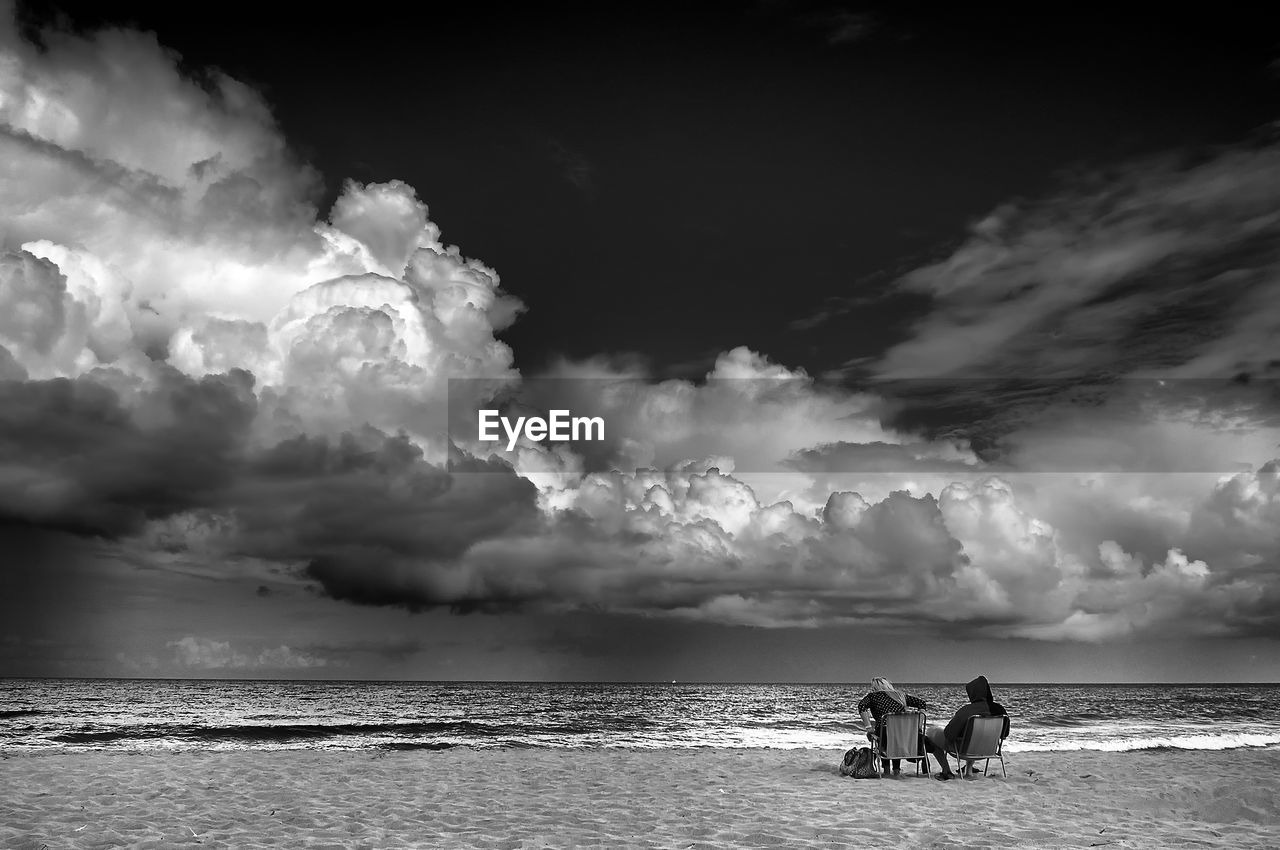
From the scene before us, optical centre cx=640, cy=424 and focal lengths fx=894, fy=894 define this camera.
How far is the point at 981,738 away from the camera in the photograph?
13398 mm

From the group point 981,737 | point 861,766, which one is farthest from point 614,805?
point 981,737

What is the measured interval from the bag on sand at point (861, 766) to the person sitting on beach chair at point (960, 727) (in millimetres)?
864

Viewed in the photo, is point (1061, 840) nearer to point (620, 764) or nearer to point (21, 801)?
point (620, 764)

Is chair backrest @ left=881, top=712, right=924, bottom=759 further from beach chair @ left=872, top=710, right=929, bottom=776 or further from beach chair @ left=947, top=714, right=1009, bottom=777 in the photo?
beach chair @ left=947, top=714, right=1009, bottom=777

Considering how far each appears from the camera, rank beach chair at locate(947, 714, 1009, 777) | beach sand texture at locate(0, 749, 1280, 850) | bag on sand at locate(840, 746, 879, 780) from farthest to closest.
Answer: bag on sand at locate(840, 746, 879, 780) → beach chair at locate(947, 714, 1009, 777) → beach sand texture at locate(0, 749, 1280, 850)

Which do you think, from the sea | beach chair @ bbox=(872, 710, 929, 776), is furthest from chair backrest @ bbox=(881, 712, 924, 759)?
the sea

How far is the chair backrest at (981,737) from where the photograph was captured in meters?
13.3

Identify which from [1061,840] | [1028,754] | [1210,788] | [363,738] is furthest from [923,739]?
[363,738]

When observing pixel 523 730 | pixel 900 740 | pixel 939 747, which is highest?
pixel 900 740

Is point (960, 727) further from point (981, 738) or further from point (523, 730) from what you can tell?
point (523, 730)

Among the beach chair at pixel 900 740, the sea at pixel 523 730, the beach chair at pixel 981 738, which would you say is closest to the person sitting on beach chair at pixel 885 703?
the beach chair at pixel 900 740

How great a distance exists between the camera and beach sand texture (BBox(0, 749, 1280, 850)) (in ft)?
29.7

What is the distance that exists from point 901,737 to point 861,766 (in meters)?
0.81

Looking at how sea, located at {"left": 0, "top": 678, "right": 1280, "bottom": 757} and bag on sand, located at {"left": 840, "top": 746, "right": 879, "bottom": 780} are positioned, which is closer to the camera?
bag on sand, located at {"left": 840, "top": 746, "right": 879, "bottom": 780}
